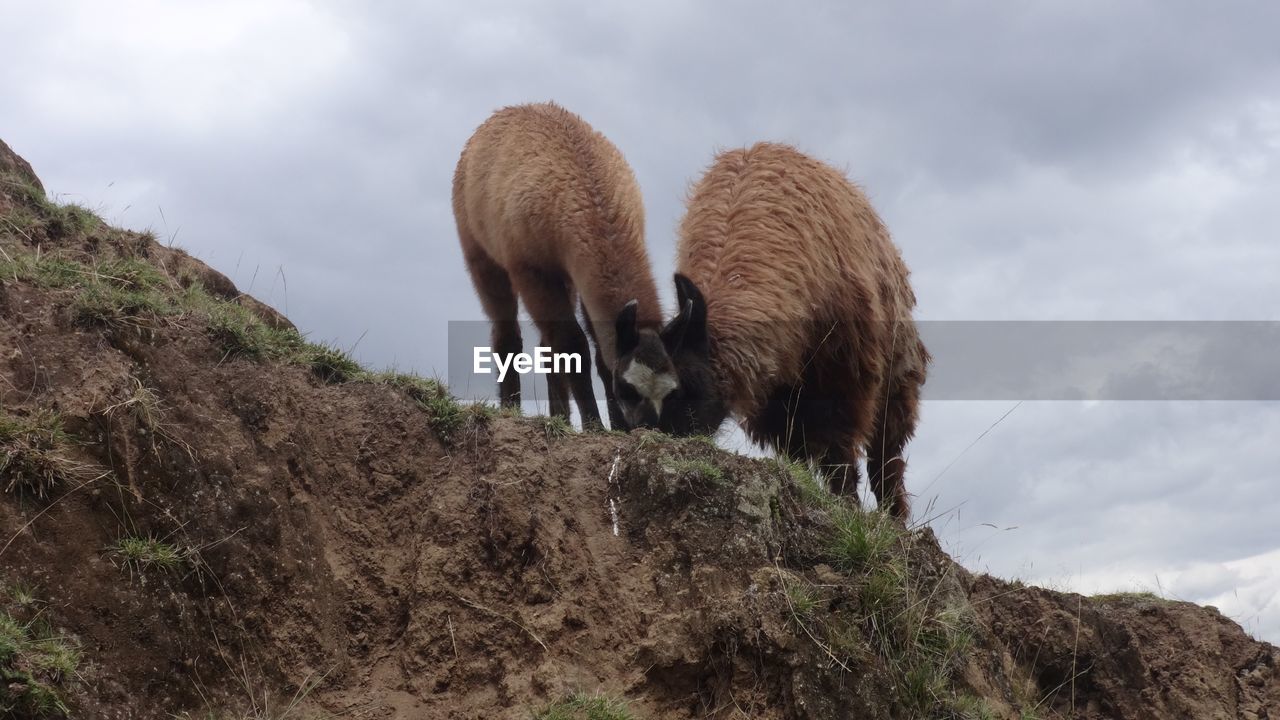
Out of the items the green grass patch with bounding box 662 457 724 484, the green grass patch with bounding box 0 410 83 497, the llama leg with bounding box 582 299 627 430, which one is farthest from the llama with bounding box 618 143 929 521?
the green grass patch with bounding box 0 410 83 497

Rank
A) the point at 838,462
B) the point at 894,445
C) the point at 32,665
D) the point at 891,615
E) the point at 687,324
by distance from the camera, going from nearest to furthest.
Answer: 1. the point at 32,665
2. the point at 891,615
3. the point at 687,324
4. the point at 838,462
5. the point at 894,445

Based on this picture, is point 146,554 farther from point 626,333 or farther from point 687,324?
point 687,324

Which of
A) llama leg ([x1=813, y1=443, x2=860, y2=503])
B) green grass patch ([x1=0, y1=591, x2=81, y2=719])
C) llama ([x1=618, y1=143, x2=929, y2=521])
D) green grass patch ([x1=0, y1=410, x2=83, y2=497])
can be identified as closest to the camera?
green grass patch ([x1=0, y1=591, x2=81, y2=719])

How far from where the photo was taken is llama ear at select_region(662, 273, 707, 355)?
7297mm

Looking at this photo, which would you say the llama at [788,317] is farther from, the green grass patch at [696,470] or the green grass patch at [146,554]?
the green grass patch at [146,554]

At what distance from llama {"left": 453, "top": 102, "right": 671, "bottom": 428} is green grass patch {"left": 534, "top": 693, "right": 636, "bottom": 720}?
11.2ft

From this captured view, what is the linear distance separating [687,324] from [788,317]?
79cm

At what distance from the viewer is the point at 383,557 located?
5.24 meters

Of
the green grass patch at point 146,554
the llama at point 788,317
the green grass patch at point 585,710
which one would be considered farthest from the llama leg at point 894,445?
the green grass patch at point 146,554

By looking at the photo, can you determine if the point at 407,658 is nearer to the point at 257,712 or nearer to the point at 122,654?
the point at 257,712

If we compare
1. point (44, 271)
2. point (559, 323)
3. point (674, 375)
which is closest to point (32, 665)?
point (44, 271)

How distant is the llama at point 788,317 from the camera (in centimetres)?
741

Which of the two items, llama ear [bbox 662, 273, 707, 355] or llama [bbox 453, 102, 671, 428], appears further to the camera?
llama [bbox 453, 102, 671, 428]

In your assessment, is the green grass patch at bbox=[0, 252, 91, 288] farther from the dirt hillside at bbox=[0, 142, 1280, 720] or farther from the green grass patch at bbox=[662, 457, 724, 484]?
the green grass patch at bbox=[662, 457, 724, 484]
